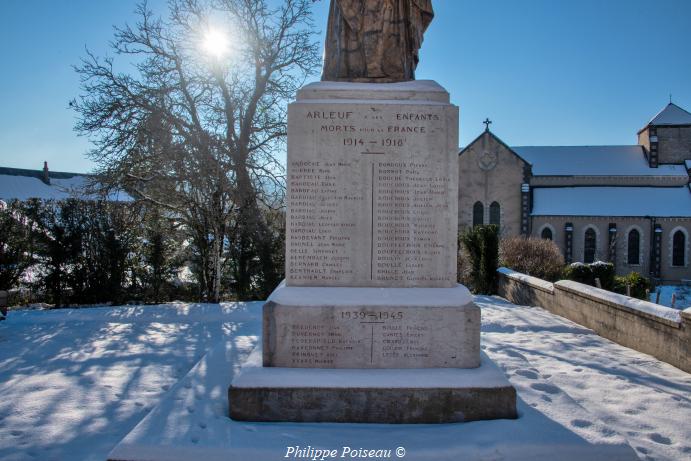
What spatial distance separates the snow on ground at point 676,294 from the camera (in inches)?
901

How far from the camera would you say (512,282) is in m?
11.3

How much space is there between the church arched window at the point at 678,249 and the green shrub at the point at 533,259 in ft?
62.6

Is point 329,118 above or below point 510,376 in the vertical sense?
above

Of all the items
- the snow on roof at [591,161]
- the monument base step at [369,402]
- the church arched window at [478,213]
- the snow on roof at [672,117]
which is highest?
the snow on roof at [672,117]

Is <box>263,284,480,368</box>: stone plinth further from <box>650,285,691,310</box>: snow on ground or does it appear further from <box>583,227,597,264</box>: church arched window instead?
<box>583,227,597,264</box>: church arched window

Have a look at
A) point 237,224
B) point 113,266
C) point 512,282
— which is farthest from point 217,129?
point 512,282

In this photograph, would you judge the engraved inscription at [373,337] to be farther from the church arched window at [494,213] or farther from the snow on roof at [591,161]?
the snow on roof at [591,161]

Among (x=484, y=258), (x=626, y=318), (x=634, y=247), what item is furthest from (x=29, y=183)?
(x=634, y=247)

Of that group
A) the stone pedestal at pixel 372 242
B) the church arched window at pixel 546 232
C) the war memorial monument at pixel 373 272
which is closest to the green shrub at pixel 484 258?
the war memorial monument at pixel 373 272

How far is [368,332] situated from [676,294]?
27.7 meters

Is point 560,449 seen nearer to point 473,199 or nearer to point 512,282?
point 512,282

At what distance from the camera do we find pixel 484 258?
1293 cm

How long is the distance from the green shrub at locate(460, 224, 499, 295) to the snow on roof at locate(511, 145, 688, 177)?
21.6 m

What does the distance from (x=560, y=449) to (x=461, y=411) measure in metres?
0.67
